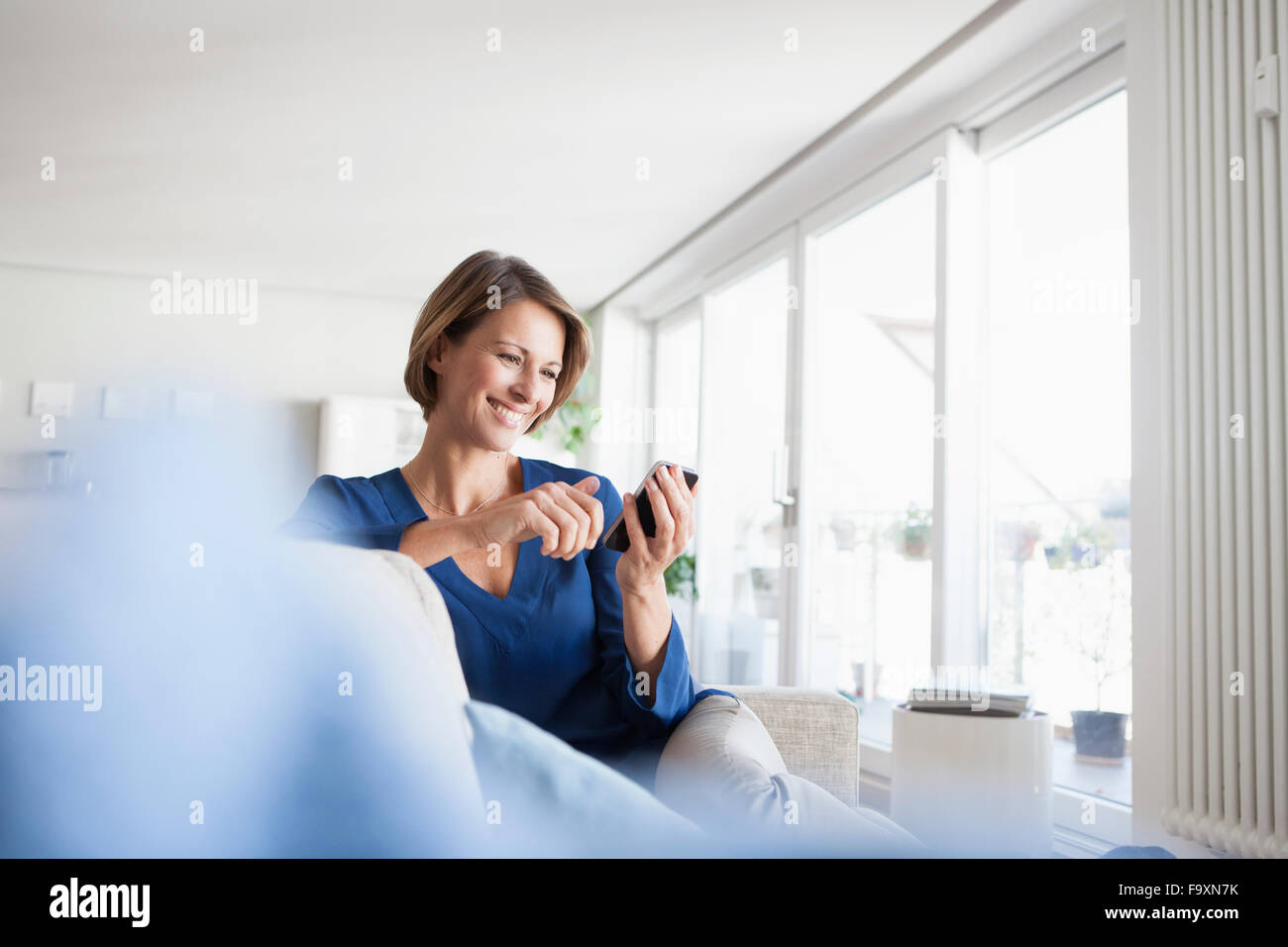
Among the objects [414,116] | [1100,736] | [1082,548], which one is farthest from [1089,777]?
[414,116]

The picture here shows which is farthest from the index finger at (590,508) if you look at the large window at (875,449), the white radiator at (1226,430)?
the large window at (875,449)

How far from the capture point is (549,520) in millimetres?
840

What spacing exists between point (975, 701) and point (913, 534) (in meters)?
2.21

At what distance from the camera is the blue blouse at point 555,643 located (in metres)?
1.11

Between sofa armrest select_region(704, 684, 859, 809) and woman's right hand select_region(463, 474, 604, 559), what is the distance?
74 centimetres

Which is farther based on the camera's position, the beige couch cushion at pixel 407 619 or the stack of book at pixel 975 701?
the stack of book at pixel 975 701

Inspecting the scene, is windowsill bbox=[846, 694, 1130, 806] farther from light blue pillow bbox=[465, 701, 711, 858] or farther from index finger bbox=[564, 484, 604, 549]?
light blue pillow bbox=[465, 701, 711, 858]

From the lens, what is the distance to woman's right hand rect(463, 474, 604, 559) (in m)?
0.84

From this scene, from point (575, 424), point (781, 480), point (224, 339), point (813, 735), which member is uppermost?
point (224, 339)

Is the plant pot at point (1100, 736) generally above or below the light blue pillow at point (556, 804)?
below

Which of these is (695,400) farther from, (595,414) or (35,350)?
(35,350)

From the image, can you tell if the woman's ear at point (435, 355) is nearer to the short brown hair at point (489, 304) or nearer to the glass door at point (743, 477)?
the short brown hair at point (489, 304)

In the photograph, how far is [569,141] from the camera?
383 centimetres

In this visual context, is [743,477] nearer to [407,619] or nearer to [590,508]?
[590,508]
